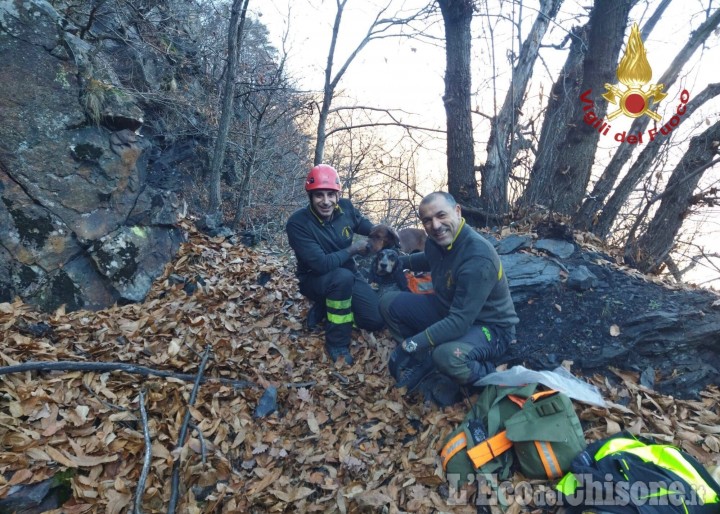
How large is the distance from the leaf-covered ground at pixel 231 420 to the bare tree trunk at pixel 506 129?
3.70 meters

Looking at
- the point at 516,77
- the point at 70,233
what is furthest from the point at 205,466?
the point at 516,77

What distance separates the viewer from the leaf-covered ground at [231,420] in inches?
116

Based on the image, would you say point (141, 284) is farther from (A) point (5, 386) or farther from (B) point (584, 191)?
(B) point (584, 191)

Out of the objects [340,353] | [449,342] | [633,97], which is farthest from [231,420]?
[633,97]

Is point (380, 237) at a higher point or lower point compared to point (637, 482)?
higher

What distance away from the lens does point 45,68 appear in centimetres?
480

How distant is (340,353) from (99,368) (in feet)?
7.69

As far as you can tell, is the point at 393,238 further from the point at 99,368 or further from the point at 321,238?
the point at 99,368

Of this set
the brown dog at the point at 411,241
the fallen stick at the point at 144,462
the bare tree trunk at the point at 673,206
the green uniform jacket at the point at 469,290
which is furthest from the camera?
the bare tree trunk at the point at 673,206

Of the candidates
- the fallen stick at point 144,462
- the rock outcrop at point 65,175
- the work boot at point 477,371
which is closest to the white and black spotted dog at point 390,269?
the work boot at point 477,371

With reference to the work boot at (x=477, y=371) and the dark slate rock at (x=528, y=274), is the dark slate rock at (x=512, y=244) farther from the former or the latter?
the work boot at (x=477, y=371)

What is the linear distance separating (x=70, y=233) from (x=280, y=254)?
3156 mm

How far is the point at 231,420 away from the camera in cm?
359

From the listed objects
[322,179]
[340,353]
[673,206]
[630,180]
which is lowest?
[340,353]
